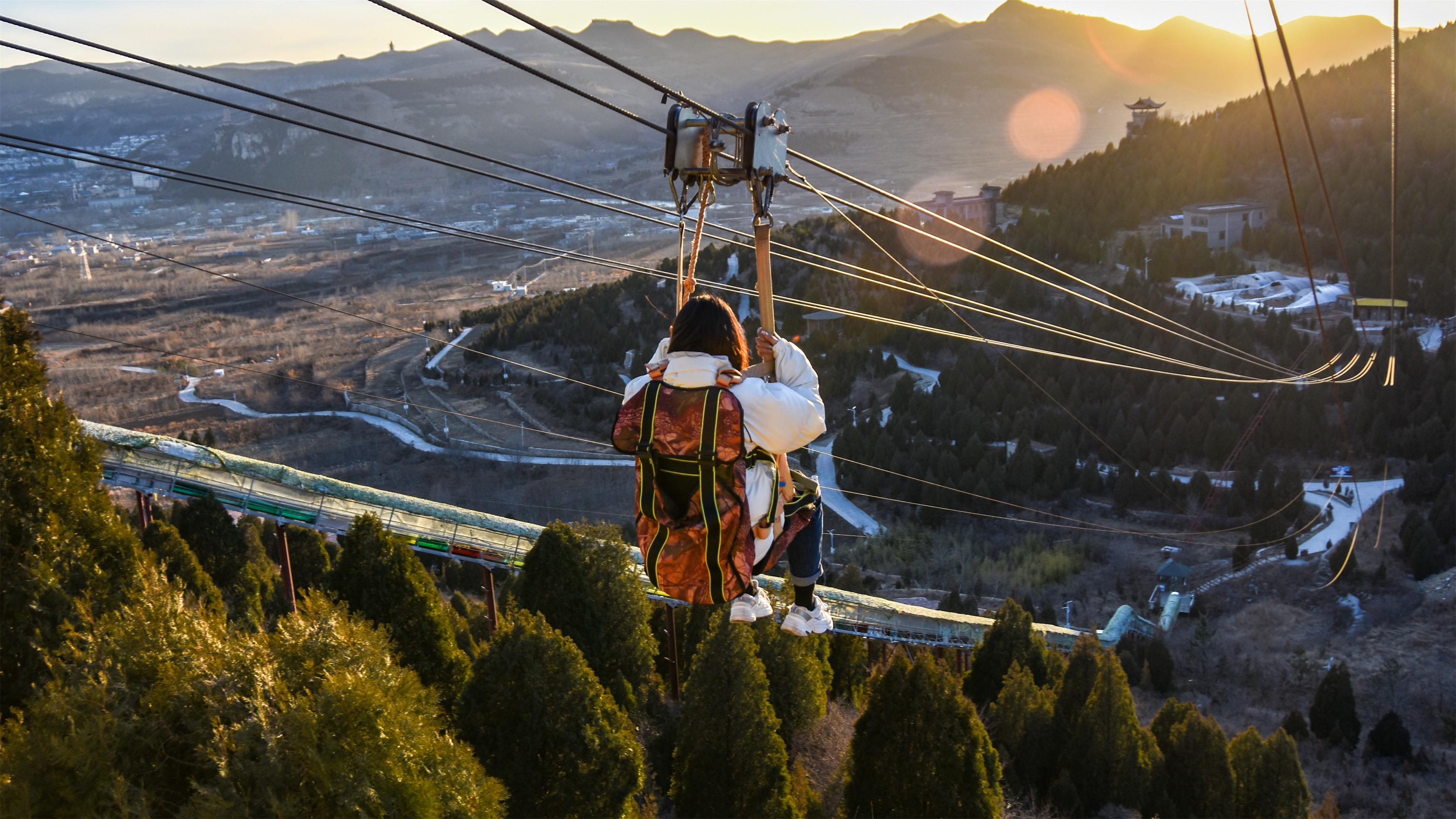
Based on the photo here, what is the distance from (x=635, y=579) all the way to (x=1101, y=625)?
13.4 metres

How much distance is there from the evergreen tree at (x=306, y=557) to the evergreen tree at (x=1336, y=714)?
17260 millimetres

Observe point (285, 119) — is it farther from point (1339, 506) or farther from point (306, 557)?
point (1339, 506)

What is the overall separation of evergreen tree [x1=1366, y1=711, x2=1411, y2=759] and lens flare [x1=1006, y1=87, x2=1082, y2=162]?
105 m

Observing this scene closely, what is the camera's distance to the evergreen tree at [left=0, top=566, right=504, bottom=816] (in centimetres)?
558

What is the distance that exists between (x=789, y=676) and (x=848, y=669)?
2.99 meters

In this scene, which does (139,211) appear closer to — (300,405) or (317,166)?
(317,166)

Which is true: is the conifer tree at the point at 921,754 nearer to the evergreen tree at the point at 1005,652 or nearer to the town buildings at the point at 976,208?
the evergreen tree at the point at 1005,652

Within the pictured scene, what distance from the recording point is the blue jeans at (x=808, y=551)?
4961 millimetres

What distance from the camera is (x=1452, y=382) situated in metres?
26.9

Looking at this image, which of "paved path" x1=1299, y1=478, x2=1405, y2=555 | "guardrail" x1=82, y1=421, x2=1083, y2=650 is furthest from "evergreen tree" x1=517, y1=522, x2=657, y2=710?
"paved path" x1=1299, y1=478, x2=1405, y2=555

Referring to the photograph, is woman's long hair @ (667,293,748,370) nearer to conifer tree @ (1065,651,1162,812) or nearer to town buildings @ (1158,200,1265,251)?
conifer tree @ (1065,651,1162,812)

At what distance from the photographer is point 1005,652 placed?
51.1 feet

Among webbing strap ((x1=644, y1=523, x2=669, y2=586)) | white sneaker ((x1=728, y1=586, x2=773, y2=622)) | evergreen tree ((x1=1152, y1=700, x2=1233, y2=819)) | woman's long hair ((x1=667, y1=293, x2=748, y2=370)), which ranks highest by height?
woman's long hair ((x1=667, y1=293, x2=748, y2=370))

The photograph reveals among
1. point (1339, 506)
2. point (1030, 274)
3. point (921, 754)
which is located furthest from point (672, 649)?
point (1339, 506)
